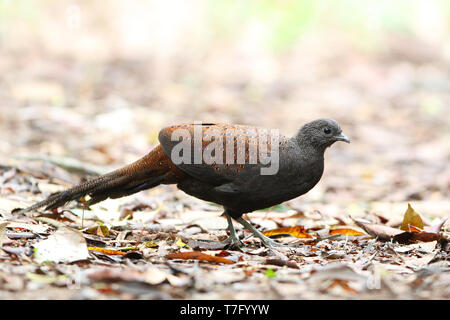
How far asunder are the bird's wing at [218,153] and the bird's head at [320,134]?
0.30 meters

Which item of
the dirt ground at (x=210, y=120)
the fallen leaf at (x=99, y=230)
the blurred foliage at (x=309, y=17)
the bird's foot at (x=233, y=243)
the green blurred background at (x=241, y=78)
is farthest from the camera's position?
the blurred foliage at (x=309, y=17)

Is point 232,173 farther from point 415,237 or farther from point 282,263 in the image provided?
point 415,237

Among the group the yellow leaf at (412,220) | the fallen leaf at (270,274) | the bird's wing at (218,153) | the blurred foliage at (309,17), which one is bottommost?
the fallen leaf at (270,274)

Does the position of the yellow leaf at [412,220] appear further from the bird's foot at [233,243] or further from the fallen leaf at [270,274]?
the fallen leaf at [270,274]

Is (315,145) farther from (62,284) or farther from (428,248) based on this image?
(62,284)

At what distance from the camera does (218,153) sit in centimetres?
414

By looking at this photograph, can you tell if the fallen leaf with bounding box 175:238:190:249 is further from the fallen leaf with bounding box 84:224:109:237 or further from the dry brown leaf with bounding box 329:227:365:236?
the dry brown leaf with bounding box 329:227:365:236

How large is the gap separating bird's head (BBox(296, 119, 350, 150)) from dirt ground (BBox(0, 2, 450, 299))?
0.70 metres

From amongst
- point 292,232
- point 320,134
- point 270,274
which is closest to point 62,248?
point 270,274

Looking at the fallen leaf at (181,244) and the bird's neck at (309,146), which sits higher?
the bird's neck at (309,146)

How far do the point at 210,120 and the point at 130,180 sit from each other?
5.20m

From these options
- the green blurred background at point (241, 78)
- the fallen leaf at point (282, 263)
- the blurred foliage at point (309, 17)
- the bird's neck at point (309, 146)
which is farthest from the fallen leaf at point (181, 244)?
the blurred foliage at point (309, 17)

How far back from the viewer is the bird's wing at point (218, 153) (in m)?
4.11

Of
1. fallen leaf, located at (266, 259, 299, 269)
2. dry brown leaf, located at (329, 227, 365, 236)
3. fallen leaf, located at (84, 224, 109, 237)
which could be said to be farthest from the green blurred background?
fallen leaf, located at (266, 259, 299, 269)
